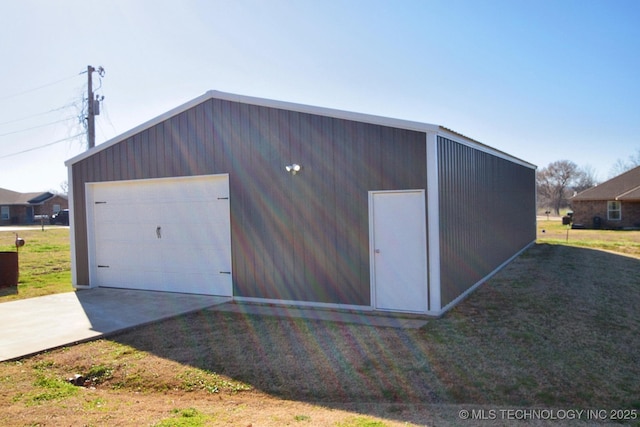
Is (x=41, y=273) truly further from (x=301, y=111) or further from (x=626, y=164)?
(x=626, y=164)

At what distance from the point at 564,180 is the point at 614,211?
34112 mm

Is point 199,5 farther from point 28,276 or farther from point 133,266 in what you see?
point 28,276

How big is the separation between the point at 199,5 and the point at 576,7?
7843mm

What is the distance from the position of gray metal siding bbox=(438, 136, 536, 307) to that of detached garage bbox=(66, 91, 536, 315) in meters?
0.05

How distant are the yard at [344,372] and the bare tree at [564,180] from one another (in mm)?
56695

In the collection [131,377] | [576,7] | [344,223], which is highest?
[576,7]

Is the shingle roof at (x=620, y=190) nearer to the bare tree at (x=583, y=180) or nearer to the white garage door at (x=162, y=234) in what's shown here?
the white garage door at (x=162, y=234)

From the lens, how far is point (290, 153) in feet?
25.8

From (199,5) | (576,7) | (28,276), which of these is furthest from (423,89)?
(28,276)

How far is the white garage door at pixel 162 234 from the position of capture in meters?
8.71

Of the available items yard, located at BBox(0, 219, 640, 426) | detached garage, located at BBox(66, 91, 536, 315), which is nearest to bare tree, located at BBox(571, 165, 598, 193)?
detached garage, located at BBox(66, 91, 536, 315)

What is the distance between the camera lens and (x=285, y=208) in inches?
313

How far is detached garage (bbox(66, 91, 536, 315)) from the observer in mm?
7078

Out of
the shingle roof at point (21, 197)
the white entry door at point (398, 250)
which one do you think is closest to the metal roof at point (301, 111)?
the white entry door at point (398, 250)
